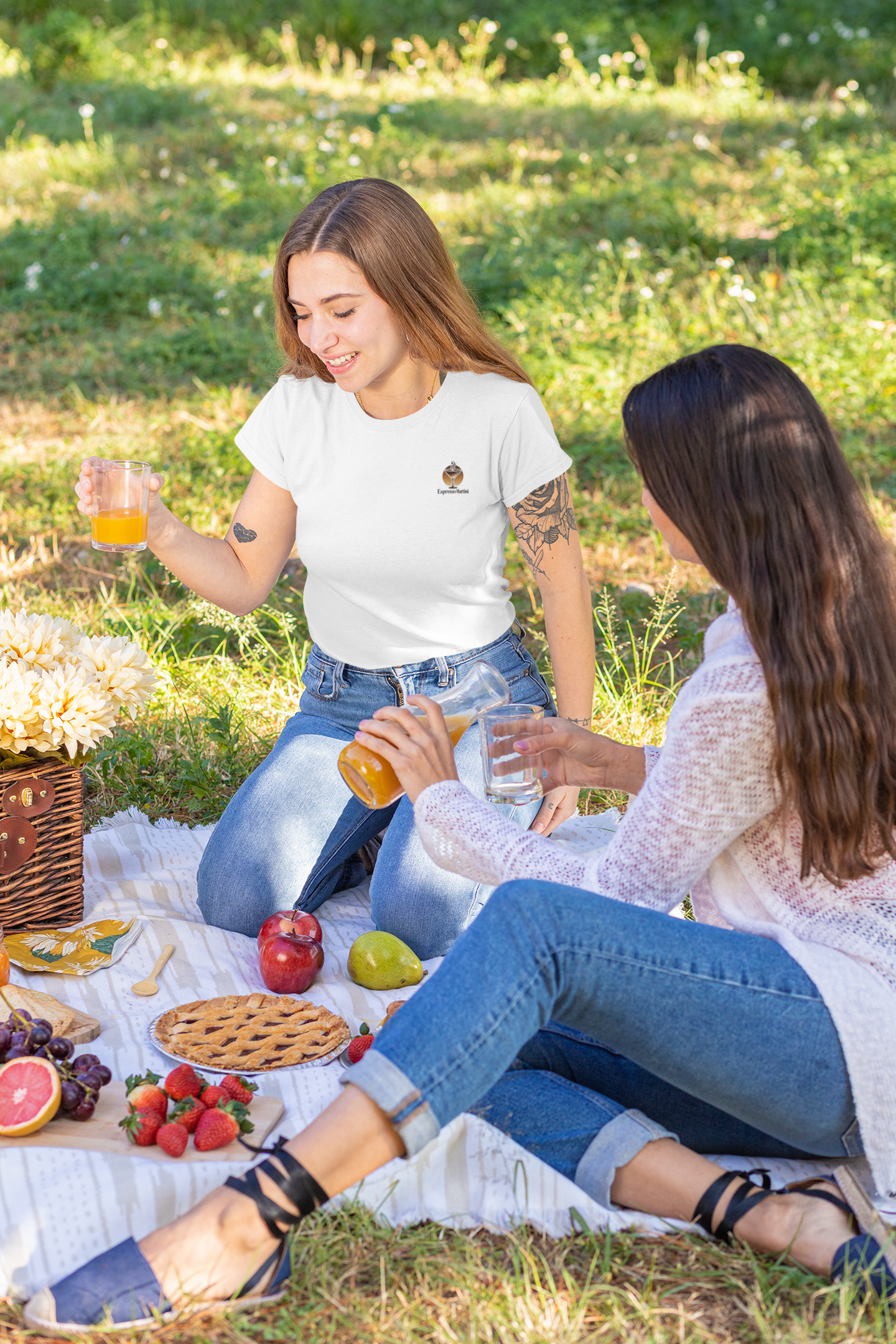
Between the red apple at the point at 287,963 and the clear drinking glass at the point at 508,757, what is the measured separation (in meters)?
0.66

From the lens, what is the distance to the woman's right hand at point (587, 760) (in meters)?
2.65

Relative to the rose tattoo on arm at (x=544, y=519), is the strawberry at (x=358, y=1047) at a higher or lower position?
lower

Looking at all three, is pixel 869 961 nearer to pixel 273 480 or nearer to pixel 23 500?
pixel 273 480

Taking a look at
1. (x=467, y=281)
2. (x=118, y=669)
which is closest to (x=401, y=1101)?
(x=118, y=669)

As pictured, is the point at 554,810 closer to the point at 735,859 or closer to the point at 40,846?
the point at 735,859

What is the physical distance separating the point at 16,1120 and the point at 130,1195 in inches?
10.4

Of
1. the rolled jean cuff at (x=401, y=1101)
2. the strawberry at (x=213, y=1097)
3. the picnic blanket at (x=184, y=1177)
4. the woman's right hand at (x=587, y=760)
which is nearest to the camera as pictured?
the rolled jean cuff at (x=401, y=1101)

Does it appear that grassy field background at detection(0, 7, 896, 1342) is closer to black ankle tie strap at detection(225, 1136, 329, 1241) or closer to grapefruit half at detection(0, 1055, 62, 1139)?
black ankle tie strap at detection(225, 1136, 329, 1241)

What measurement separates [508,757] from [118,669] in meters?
1.02

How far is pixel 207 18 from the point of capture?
40.4 ft

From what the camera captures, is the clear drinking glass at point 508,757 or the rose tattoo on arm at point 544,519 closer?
the clear drinking glass at point 508,757

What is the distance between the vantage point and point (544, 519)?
3.29 meters

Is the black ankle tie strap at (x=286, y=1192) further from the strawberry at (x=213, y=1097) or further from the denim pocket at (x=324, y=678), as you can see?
the denim pocket at (x=324, y=678)

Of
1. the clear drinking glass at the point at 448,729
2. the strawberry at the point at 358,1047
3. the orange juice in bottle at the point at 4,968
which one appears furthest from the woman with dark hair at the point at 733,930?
the orange juice in bottle at the point at 4,968
